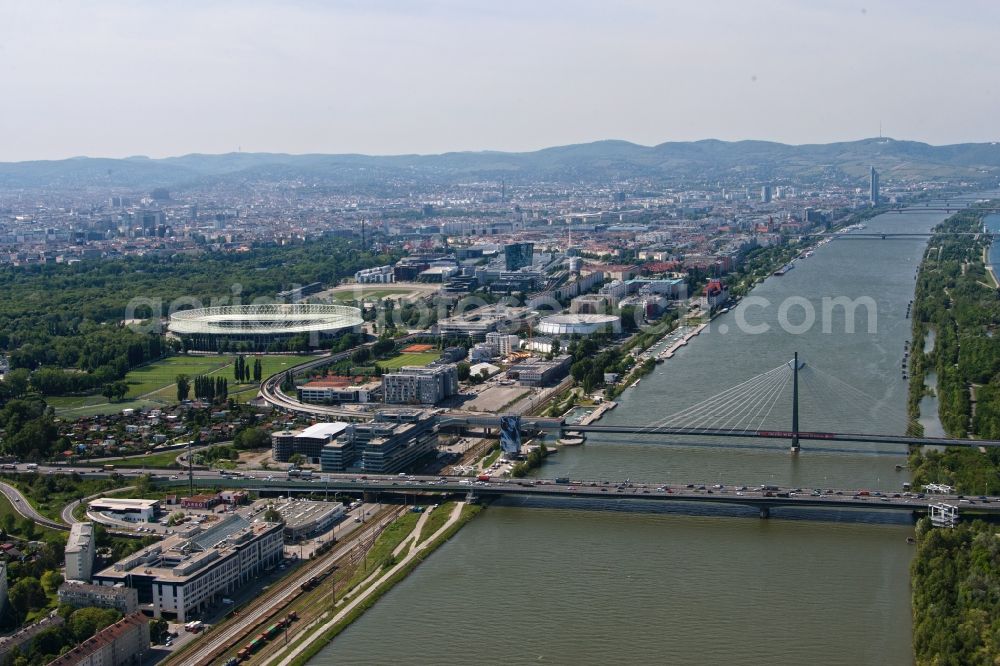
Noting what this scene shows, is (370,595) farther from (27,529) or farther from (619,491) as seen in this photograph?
(27,529)

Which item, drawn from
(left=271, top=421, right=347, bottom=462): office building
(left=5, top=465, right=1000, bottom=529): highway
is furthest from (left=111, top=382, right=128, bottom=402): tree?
(left=271, top=421, right=347, bottom=462): office building

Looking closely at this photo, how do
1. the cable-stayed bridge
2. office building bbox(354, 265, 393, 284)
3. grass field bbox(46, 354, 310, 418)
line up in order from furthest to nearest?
office building bbox(354, 265, 393, 284) → grass field bbox(46, 354, 310, 418) → the cable-stayed bridge

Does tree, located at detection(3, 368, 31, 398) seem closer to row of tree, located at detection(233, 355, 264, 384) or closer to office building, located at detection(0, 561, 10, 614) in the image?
row of tree, located at detection(233, 355, 264, 384)

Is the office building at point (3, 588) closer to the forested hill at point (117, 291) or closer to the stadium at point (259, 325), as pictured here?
the forested hill at point (117, 291)

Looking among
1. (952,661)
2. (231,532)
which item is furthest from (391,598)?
(952,661)

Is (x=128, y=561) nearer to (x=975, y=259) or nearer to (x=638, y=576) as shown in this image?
(x=638, y=576)

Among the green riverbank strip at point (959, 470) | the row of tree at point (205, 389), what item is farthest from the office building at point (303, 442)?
the green riverbank strip at point (959, 470)
